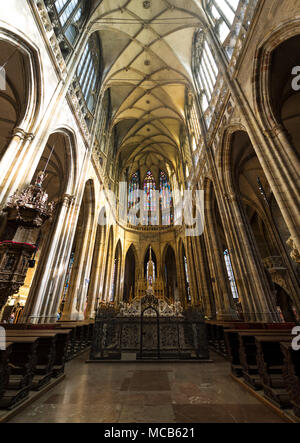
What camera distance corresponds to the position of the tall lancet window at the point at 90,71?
11.4m

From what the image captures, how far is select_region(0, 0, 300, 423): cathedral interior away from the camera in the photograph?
2.93 metres

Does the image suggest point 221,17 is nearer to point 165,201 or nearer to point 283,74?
point 283,74

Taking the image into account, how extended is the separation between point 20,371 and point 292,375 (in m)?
4.18

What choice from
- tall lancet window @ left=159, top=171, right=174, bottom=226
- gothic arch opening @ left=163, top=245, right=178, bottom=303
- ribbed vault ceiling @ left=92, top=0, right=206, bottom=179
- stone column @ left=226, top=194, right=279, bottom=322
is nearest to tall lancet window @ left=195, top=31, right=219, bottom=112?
ribbed vault ceiling @ left=92, top=0, right=206, bottom=179

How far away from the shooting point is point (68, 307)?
404 inches

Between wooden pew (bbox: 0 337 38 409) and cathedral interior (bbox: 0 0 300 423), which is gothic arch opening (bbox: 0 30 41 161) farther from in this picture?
wooden pew (bbox: 0 337 38 409)

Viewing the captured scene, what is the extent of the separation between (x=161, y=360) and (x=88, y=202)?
34.3 feet

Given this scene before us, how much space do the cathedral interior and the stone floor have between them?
3 cm

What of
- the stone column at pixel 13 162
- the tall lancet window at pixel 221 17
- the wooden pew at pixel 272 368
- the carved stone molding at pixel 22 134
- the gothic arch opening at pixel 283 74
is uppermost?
the tall lancet window at pixel 221 17

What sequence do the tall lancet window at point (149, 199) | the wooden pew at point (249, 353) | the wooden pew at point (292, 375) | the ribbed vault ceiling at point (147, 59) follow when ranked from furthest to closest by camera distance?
the tall lancet window at point (149, 199) → the ribbed vault ceiling at point (147, 59) → the wooden pew at point (249, 353) → the wooden pew at point (292, 375)

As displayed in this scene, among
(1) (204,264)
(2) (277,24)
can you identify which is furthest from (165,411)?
(1) (204,264)

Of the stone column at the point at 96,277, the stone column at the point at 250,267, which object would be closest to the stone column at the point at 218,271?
the stone column at the point at 250,267

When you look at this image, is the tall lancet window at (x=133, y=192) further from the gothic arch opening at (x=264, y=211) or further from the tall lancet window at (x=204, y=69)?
the tall lancet window at (x=204, y=69)

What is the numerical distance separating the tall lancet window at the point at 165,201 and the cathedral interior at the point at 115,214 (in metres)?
5.70
